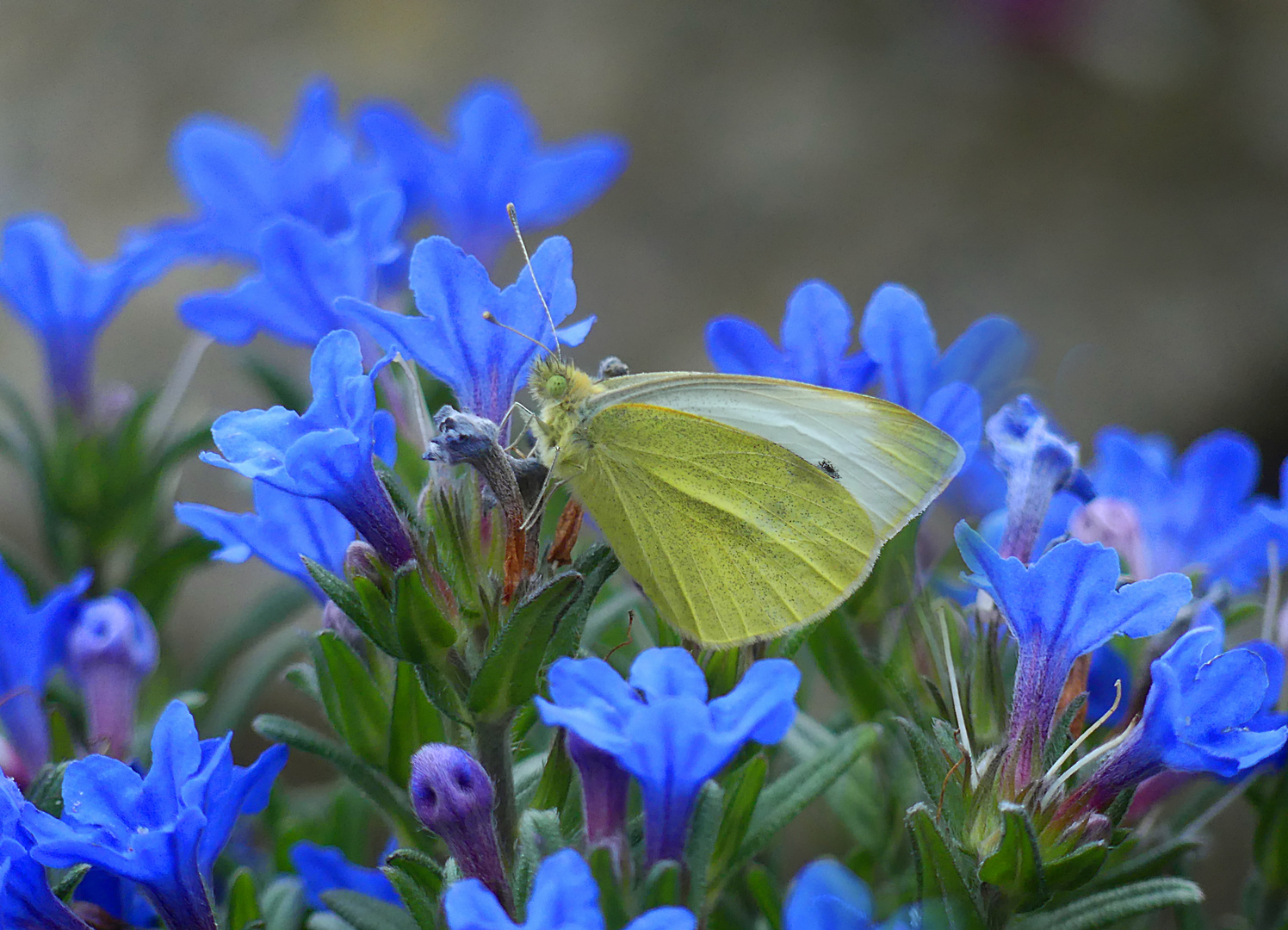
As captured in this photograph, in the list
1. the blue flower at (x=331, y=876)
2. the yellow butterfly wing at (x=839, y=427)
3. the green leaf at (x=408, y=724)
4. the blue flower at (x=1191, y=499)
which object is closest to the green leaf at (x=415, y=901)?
the green leaf at (x=408, y=724)

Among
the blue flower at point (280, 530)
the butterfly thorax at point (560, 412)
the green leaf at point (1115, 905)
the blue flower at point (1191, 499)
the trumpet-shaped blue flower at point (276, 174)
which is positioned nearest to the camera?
the green leaf at point (1115, 905)

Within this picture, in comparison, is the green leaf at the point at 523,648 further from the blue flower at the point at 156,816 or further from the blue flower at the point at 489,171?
the blue flower at the point at 489,171

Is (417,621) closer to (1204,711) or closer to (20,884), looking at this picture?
(20,884)

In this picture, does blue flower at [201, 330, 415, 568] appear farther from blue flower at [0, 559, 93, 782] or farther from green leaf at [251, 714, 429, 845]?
blue flower at [0, 559, 93, 782]

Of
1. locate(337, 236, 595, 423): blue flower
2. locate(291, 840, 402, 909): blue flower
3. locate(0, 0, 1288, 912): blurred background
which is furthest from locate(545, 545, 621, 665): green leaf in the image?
locate(0, 0, 1288, 912): blurred background

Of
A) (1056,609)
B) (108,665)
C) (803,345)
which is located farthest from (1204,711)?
(108,665)

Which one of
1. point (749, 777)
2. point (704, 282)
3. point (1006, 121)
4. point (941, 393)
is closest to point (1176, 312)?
point (1006, 121)
